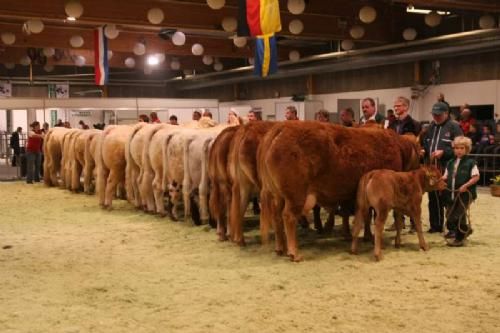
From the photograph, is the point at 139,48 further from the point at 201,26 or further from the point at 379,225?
the point at 379,225

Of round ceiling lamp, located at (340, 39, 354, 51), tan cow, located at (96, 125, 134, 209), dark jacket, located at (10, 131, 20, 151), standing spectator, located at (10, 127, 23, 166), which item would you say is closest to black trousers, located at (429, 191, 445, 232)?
tan cow, located at (96, 125, 134, 209)

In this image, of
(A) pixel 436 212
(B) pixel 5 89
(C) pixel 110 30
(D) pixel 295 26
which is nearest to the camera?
(A) pixel 436 212

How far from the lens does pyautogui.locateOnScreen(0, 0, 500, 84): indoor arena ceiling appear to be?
47.0 feet

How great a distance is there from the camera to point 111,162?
10781 millimetres

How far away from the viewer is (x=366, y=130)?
729 cm

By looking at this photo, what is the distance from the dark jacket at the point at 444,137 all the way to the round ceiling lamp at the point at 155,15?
325 inches

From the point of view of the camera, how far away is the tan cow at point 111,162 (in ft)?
35.4

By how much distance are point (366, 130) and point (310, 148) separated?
1.01m

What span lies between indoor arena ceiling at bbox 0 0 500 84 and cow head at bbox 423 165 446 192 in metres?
6.88

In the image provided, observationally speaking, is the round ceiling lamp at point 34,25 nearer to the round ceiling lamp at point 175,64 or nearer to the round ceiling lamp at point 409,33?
the round ceiling lamp at point 175,64

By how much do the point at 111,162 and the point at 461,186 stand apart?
6.01m

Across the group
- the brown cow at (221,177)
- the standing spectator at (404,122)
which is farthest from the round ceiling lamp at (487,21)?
the brown cow at (221,177)

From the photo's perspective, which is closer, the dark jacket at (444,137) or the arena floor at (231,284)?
the arena floor at (231,284)

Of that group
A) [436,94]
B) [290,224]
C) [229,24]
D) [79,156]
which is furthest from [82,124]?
[290,224]
